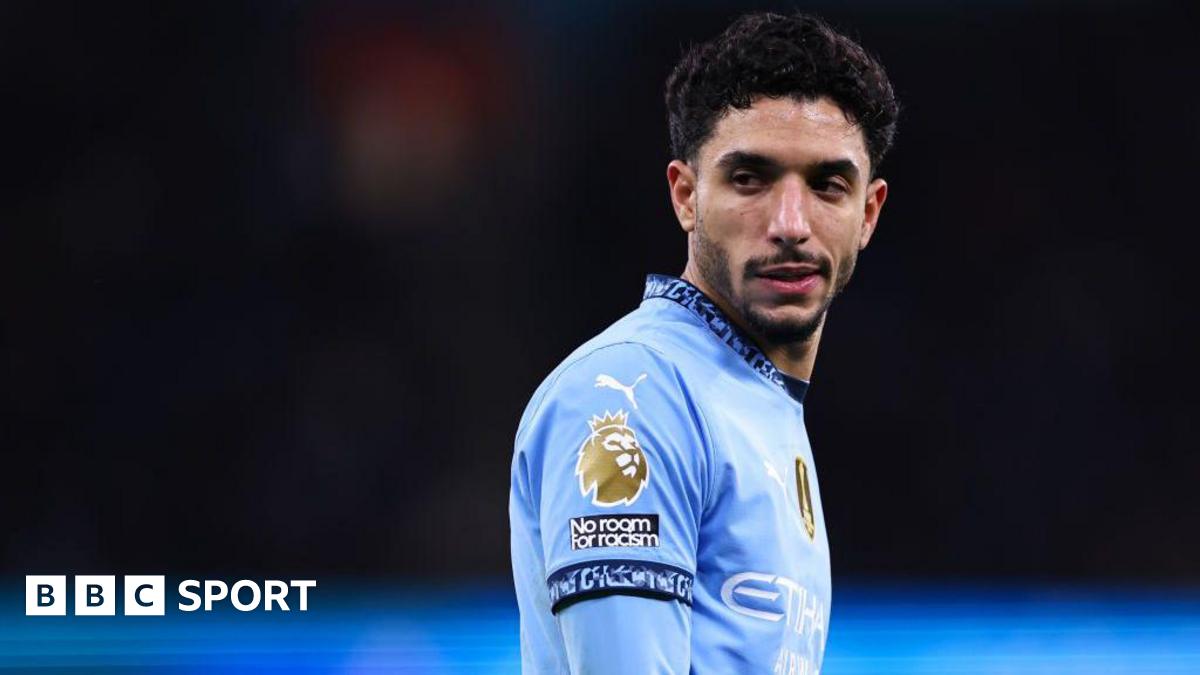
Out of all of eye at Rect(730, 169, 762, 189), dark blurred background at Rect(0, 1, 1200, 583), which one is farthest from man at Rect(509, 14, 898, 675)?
dark blurred background at Rect(0, 1, 1200, 583)

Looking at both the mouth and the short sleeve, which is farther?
the mouth

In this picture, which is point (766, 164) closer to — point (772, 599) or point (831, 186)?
point (831, 186)

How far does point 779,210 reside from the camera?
1.93 m

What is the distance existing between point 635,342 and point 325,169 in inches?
111

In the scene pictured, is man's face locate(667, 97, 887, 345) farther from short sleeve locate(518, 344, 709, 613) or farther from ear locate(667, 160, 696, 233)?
short sleeve locate(518, 344, 709, 613)

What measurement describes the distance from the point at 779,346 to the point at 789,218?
202mm

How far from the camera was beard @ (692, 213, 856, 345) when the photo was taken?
1.95 m

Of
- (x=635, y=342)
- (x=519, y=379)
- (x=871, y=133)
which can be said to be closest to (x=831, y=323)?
(x=519, y=379)

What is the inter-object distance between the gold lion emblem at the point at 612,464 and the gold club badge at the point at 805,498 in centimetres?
38

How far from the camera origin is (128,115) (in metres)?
4.32

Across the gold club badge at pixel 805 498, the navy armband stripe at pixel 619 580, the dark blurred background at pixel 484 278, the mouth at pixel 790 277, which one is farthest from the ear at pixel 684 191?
the dark blurred background at pixel 484 278

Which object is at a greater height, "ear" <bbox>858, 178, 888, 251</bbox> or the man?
"ear" <bbox>858, 178, 888, 251</bbox>

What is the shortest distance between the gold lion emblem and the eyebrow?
454 mm

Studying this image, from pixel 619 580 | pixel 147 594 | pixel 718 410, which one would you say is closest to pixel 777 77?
pixel 718 410
